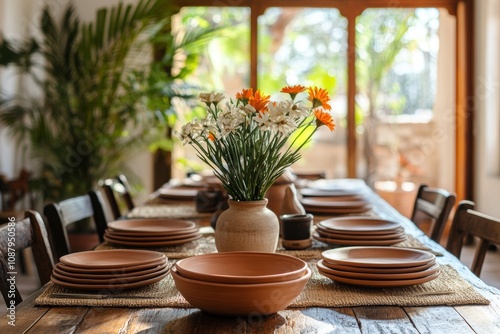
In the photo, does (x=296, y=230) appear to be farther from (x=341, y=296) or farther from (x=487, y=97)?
(x=487, y=97)

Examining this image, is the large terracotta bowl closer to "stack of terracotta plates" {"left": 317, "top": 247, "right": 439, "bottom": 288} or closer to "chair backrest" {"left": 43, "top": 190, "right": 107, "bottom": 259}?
"stack of terracotta plates" {"left": 317, "top": 247, "right": 439, "bottom": 288}

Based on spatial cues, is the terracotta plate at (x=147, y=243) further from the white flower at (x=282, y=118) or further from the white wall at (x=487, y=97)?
the white wall at (x=487, y=97)

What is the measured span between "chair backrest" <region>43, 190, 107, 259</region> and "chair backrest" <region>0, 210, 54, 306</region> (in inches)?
10.6

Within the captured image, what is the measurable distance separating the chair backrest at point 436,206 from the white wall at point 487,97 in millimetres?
2767

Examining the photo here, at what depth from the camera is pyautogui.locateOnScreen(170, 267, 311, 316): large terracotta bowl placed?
54.1 inches

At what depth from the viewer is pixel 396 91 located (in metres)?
7.57

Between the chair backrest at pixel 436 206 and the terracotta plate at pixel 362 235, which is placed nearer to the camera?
the terracotta plate at pixel 362 235

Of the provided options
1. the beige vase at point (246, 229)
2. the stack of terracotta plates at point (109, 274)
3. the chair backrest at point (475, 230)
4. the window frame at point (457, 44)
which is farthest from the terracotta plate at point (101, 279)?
the window frame at point (457, 44)

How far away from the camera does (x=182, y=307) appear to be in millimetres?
1500

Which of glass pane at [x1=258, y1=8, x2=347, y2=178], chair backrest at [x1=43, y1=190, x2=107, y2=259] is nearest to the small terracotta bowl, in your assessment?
chair backrest at [x1=43, y1=190, x2=107, y2=259]

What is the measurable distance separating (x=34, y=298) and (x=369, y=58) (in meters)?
6.14

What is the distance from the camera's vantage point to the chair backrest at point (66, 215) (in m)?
2.38

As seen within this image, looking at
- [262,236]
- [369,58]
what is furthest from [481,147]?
[262,236]

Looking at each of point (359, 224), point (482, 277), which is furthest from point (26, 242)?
point (482, 277)
